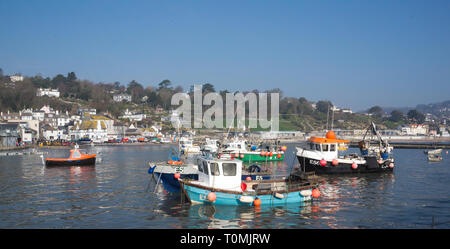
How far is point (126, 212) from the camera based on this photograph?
76.3 feet

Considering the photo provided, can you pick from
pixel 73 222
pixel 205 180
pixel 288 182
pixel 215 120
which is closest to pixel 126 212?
pixel 73 222

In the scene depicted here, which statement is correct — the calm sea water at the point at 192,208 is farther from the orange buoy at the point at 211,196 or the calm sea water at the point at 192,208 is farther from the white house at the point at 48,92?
the white house at the point at 48,92

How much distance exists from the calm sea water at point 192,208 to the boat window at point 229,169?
2043mm

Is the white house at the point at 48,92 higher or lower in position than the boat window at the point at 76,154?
higher

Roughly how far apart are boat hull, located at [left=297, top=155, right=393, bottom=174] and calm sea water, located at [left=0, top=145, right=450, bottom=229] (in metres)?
2.87

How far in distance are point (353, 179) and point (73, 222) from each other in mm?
26417

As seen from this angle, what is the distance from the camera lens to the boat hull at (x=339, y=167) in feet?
132

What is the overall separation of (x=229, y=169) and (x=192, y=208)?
10.3 ft

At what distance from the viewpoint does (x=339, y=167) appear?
40.3m

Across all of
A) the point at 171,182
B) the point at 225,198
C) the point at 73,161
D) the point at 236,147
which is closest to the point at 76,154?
the point at 73,161

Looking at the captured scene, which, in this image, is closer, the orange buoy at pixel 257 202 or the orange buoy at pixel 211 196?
the orange buoy at pixel 211 196

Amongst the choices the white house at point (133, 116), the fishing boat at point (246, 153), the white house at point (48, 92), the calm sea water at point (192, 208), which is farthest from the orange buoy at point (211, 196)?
the white house at point (48, 92)

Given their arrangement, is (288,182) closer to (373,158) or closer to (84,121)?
(373,158)
